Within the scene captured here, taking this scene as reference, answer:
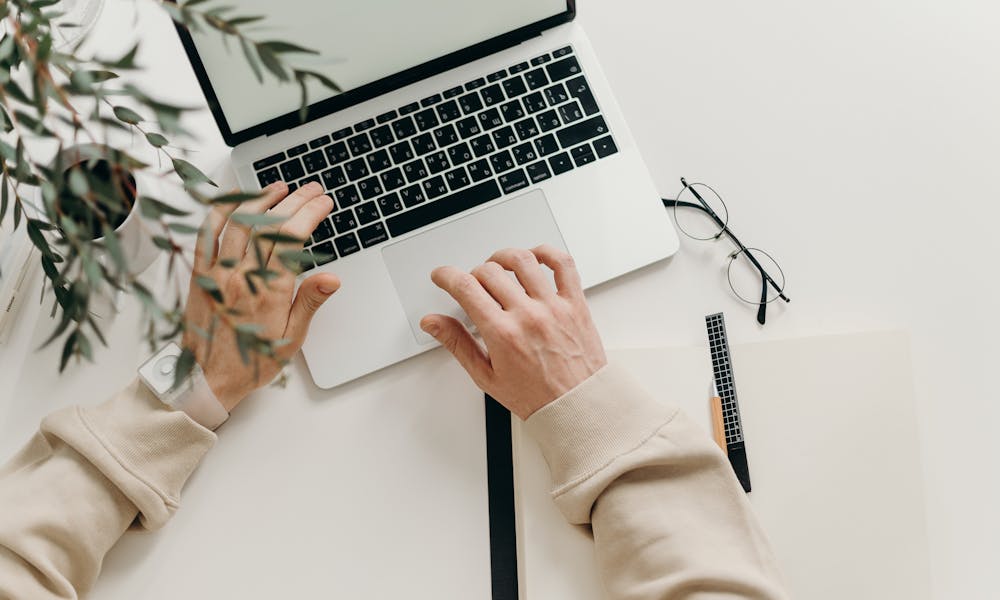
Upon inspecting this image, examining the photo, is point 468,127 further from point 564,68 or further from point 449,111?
point 564,68

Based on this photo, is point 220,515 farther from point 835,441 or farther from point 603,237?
point 835,441

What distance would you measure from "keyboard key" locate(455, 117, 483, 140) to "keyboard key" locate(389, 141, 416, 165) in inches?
2.4

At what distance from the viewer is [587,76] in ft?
3.07

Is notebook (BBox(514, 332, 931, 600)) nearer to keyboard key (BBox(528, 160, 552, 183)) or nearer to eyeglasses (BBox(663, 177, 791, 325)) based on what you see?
eyeglasses (BBox(663, 177, 791, 325))

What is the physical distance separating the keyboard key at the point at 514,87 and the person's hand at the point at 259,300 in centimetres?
24

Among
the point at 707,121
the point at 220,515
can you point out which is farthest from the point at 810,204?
the point at 220,515

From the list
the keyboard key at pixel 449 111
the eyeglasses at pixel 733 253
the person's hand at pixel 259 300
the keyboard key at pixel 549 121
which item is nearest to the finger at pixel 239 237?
the person's hand at pixel 259 300

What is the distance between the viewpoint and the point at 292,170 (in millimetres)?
924

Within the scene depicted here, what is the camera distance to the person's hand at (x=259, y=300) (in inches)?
33.5

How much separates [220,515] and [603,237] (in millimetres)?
525

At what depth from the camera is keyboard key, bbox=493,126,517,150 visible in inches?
36.3

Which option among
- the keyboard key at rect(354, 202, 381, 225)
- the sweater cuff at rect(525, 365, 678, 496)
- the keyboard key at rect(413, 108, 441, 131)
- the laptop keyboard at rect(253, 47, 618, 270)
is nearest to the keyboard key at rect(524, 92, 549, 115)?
the laptop keyboard at rect(253, 47, 618, 270)

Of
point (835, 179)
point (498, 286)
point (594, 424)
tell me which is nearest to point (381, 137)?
point (498, 286)

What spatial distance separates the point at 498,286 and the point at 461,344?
7 centimetres
